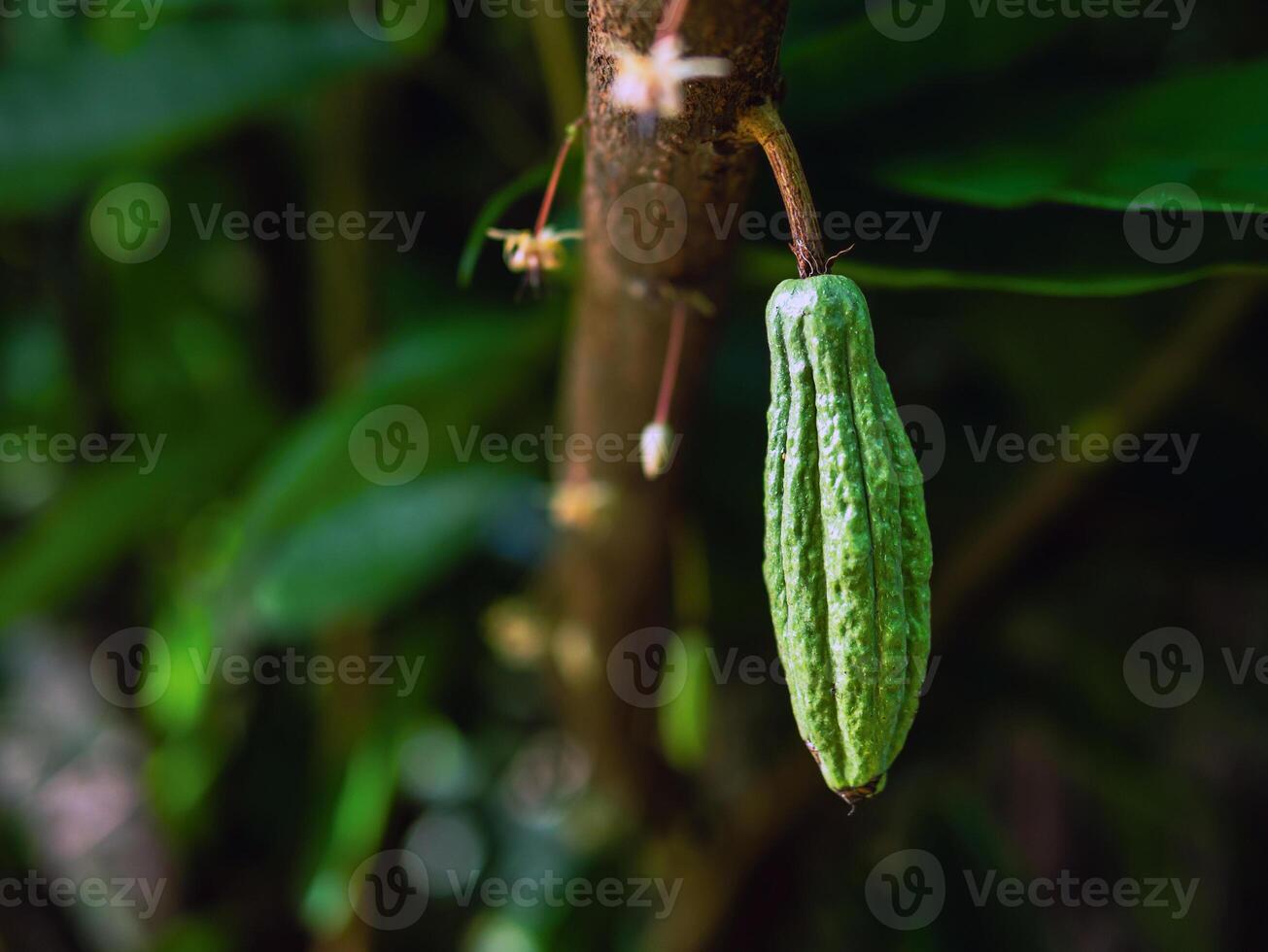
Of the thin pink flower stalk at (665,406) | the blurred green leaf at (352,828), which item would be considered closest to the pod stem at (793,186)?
the thin pink flower stalk at (665,406)

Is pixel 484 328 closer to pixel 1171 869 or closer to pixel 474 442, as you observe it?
pixel 474 442

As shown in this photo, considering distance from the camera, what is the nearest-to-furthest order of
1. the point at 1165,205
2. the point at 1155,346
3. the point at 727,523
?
the point at 1165,205
the point at 1155,346
the point at 727,523

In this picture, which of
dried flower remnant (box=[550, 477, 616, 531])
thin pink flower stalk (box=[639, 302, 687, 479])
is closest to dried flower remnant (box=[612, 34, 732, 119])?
thin pink flower stalk (box=[639, 302, 687, 479])

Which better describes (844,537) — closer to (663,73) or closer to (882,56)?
(663,73)

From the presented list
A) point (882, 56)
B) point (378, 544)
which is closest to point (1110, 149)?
point (882, 56)

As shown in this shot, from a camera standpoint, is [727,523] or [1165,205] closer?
[1165,205]

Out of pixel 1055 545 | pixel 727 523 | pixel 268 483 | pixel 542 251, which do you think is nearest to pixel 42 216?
pixel 268 483

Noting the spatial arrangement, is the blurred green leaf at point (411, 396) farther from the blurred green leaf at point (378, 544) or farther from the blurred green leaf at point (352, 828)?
the blurred green leaf at point (352, 828)
